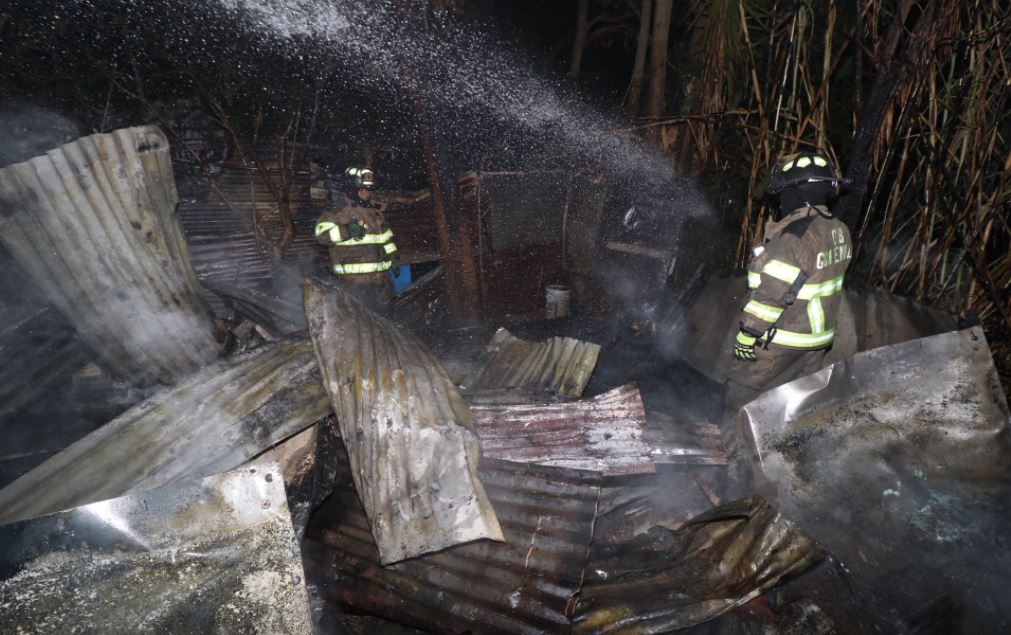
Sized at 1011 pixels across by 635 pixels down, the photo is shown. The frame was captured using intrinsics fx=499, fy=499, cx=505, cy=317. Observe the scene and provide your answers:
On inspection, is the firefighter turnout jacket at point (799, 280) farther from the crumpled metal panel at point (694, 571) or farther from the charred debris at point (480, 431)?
the crumpled metal panel at point (694, 571)

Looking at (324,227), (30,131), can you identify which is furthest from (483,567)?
(30,131)

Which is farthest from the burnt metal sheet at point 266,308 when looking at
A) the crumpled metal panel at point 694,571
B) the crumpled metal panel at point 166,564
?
the crumpled metal panel at point 694,571

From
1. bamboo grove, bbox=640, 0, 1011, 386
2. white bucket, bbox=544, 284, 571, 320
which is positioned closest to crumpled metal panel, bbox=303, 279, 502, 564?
white bucket, bbox=544, 284, 571, 320

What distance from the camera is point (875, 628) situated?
239 centimetres

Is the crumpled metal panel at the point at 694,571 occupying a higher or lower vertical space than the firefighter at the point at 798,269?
lower

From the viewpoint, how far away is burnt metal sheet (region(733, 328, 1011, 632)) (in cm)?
250

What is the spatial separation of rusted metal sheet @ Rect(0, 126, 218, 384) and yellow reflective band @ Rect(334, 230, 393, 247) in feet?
6.85

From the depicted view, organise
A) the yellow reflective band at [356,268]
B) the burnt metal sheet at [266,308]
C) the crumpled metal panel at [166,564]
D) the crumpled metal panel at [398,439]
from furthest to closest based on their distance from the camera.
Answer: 1. the yellow reflective band at [356,268]
2. the burnt metal sheet at [266,308]
3. the crumpled metal panel at [398,439]
4. the crumpled metal panel at [166,564]

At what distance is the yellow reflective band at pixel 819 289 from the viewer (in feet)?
A: 11.4

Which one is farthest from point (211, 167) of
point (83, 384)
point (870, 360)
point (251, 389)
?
point (870, 360)

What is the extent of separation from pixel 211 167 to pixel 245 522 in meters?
5.71

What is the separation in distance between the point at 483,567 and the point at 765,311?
8.20ft

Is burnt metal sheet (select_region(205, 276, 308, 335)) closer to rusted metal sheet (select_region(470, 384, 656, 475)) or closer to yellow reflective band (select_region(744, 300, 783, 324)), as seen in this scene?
rusted metal sheet (select_region(470, 384, 656, 475))

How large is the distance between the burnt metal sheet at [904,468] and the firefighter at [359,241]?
437 centimetres
